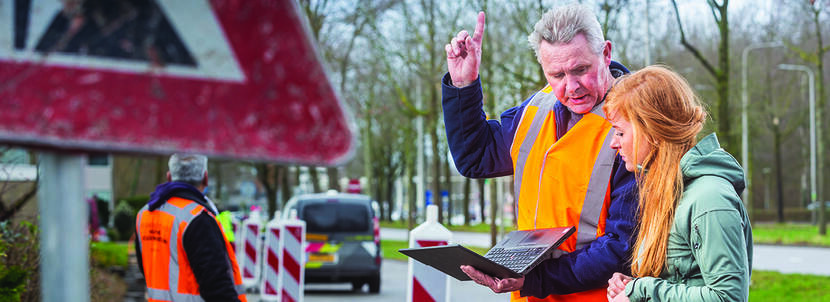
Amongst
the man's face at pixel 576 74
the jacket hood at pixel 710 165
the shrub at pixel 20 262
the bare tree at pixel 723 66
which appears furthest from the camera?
the bare tree at pixel 723 66

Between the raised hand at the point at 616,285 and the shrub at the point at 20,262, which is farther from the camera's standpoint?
the shrub at the point at 20,262

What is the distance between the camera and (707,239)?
2520 mm

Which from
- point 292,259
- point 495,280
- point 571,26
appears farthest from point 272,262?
point 571,26

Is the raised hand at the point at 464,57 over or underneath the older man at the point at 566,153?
over

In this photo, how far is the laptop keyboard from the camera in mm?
2896

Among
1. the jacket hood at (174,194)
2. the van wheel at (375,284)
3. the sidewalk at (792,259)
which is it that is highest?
the jacket hood at (174,194)

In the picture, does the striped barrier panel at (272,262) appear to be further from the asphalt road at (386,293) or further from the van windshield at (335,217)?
the van windshield at (335,217)

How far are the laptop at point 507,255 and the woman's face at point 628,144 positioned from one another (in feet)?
0.95

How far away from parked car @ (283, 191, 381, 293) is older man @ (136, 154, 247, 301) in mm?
11281

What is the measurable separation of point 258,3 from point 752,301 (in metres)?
12.2

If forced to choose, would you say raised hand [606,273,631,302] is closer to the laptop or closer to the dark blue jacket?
the dark blue jacket

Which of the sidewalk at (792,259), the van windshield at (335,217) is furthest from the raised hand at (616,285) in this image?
the sidewalk at (792,259)

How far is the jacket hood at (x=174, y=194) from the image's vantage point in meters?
4.89

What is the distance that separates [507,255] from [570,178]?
1.04 feet
